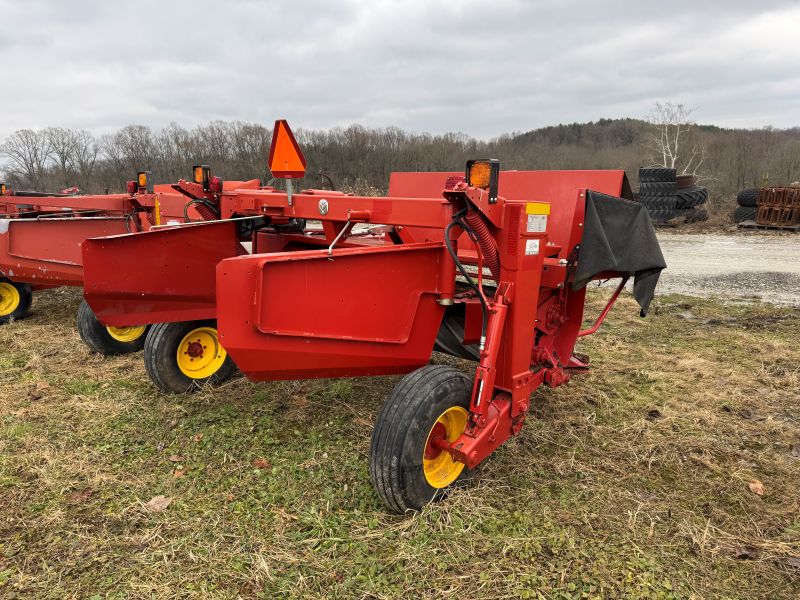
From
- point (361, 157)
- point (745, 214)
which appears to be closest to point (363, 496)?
point (745, 214)

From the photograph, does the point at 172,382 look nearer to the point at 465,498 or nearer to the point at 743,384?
the point at 465,498

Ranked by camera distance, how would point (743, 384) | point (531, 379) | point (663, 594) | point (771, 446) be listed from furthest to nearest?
point (743, 384) < point (771, 446) < point (531, 379) < point (663, 594)

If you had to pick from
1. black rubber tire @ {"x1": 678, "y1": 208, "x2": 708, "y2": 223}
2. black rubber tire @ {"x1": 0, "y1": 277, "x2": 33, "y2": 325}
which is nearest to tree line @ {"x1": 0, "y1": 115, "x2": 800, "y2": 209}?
black rubber tire @ {"x1": 678, "y1": 208, "x2": 708, "y2": 223}

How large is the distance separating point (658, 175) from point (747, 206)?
2.94m

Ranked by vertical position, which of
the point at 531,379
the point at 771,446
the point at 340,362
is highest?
the point at 340,362

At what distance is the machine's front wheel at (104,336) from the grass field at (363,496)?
0.30 metres

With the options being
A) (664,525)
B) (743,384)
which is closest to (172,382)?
(664,525)

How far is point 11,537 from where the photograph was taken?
2.57m

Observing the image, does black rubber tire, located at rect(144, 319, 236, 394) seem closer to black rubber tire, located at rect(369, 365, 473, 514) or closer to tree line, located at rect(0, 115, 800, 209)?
black rubber tire, located at rect(369, 365, 473, 514)

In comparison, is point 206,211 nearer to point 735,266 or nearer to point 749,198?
point 735,266

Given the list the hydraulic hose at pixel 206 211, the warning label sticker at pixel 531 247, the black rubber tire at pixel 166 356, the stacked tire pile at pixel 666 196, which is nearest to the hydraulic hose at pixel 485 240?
the warning label sticker at pixel 531 247

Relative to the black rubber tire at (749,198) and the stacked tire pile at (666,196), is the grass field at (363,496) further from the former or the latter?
the black rubber tire at (749,198)

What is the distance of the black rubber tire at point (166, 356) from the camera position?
4105 mm

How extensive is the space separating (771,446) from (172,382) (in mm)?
4327
